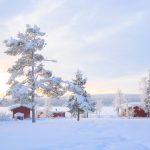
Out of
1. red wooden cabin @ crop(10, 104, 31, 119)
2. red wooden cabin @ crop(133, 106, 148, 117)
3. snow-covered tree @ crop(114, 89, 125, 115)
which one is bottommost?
red wooden cabin @ crop(133, 106, 148, 117)

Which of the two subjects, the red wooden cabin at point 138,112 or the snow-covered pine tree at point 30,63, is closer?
the snow-covered pine tree at point 30,63

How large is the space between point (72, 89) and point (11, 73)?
7164 mm

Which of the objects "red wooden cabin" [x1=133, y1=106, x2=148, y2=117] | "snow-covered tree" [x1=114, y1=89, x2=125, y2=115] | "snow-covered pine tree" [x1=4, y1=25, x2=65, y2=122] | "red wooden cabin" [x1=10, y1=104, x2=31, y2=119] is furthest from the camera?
"snow-covered tree" [x1=114, y1=89, x2=125, y2=115]

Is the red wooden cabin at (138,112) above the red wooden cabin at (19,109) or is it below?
below

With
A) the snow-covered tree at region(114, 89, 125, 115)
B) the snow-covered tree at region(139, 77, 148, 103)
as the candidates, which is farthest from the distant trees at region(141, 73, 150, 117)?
the snow-covered tree at region(114, 89, 125, 115)

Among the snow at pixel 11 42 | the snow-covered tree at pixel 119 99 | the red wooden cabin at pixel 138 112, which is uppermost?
the snow at pixel 11 42

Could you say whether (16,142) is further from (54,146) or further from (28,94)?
(28,94)

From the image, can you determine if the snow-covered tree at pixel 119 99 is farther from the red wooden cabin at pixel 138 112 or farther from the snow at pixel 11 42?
the snow at pixel 11 42

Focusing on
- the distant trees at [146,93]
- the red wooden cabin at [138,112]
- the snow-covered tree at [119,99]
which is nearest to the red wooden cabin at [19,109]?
the distant trees at [146,93]

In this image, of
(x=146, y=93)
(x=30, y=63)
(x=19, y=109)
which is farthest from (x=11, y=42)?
(x=146, y=93)

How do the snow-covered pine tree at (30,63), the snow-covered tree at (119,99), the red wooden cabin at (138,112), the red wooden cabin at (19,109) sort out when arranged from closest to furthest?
the snow-covered pine tree at (30,63)
the red wooden cabin at (19,109)
the red wooden cabin at (138,112)
the snow-covered tree at (119,99)

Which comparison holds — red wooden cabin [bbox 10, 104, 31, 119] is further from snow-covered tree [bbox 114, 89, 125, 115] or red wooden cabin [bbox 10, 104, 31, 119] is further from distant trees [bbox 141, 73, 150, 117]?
snow-covered tree [bbox 114, 89, 125, 115]

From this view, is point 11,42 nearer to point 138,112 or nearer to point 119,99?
point 138,112

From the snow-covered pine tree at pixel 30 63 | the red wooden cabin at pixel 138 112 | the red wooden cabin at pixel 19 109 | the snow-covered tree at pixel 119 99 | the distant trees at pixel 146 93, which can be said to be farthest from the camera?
the snow-covered tree at pixel 119 99
